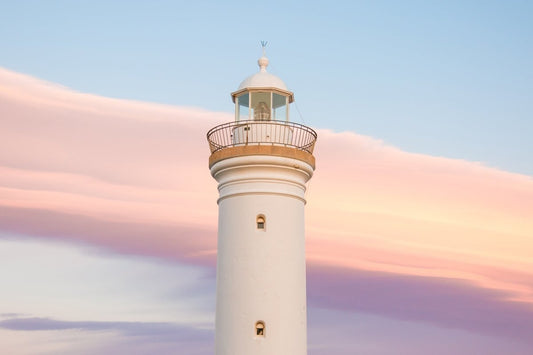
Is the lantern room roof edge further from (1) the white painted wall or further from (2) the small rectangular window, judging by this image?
(2) the small rectangular window

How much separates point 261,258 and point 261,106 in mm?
4944

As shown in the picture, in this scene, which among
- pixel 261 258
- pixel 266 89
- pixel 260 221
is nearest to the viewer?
pixel 261 258

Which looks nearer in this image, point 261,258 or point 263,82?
point 261,258

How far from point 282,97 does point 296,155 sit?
2.15 m

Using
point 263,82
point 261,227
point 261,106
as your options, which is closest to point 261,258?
point 261,227

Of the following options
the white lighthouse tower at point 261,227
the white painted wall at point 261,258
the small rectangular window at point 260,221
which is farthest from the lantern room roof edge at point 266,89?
the small rectangular window at point 260,221

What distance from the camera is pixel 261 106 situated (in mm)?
24562

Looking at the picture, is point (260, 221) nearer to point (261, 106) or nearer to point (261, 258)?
point (261, 258)

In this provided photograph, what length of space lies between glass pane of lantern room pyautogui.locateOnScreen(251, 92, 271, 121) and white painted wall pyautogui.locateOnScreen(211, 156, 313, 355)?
1791 millimetres

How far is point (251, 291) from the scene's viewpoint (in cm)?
2262

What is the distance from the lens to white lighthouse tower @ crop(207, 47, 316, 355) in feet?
73.8

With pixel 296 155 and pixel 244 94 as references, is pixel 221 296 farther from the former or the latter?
pixel 244 94

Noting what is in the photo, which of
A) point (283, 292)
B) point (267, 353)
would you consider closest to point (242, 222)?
point (283, 292)

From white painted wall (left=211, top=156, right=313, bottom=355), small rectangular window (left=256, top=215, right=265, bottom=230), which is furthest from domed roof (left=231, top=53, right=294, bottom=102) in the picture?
small rectangular window (left=256, top=215, right=265, bottom=230)
